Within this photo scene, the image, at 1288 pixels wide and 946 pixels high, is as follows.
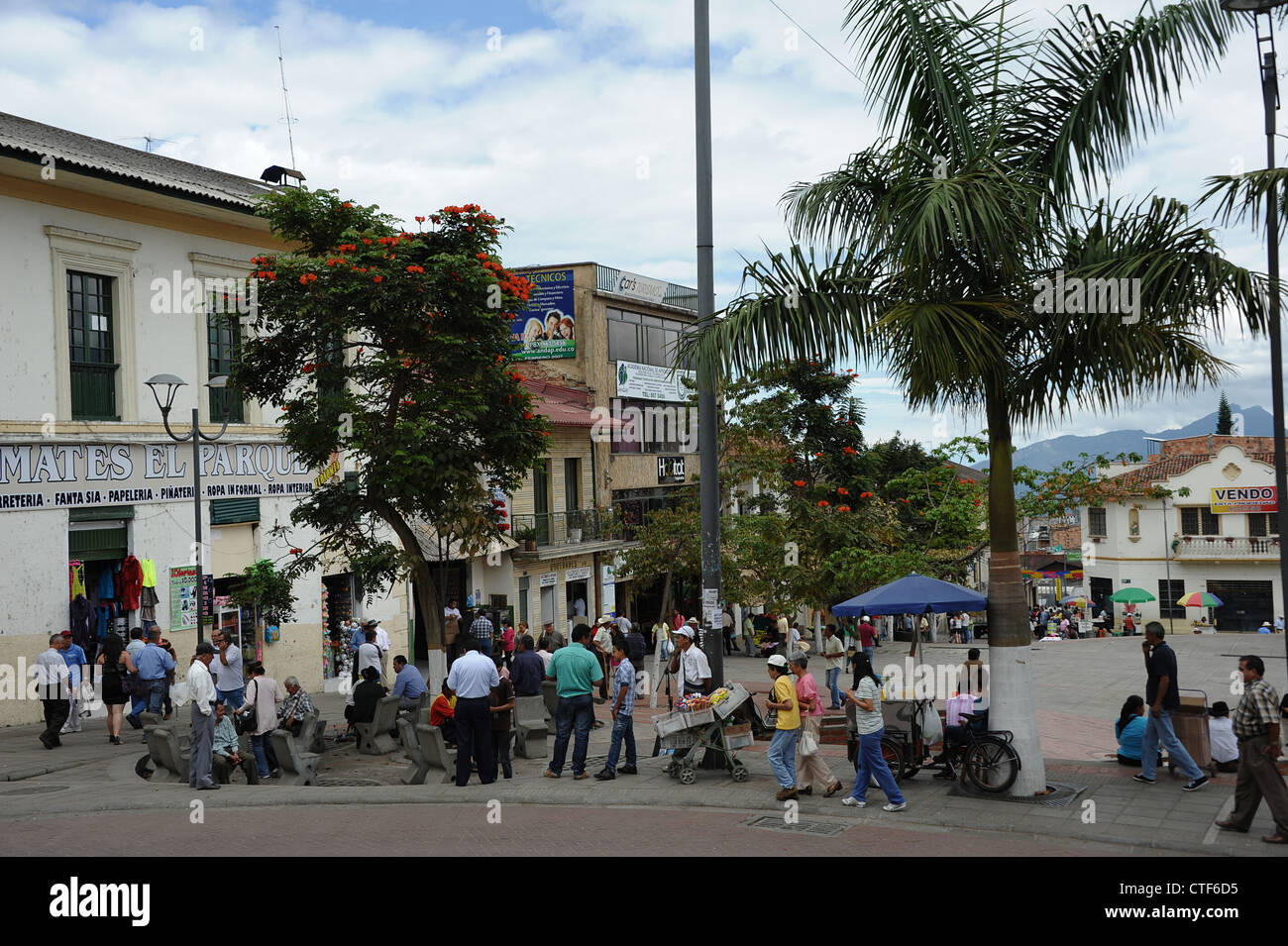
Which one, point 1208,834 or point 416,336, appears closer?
point 1208,834

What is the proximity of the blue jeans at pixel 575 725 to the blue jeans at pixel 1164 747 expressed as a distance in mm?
5644

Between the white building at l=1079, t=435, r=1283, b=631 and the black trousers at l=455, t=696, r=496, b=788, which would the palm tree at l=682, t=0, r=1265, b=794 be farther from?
the white building at l=1079, t=435, r=1283, b=631

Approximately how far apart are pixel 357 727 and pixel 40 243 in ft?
33.3

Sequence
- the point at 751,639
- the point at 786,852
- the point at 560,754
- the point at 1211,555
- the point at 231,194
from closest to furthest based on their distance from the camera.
Answer: the point at 786,852 < the point at 560,754 < the point at 231,194 < the point at 751,639 < the point at 1211,555

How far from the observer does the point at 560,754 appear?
12375mm

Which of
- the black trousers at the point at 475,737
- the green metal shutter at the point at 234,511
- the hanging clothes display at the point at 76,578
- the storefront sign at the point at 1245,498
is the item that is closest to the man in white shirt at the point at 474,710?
the black trousers at the point at 475,737

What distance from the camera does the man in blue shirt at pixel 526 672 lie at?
15.9 m

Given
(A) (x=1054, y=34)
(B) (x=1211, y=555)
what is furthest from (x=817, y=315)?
(B) (x=1211, y=555)

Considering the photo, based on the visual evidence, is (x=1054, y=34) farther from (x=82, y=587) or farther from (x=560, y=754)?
(x=82, y=587)

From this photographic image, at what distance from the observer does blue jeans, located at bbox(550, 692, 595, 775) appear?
1223 centimetres

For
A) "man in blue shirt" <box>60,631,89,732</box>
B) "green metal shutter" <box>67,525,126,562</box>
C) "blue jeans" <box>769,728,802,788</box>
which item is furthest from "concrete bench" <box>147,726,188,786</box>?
"blue jeans" <box>769,728,802,788</box>

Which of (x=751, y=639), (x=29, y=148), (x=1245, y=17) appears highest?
(x=29, y=148)

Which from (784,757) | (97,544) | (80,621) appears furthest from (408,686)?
(97,544)

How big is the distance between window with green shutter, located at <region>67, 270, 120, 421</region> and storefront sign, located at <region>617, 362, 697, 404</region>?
870 inches
